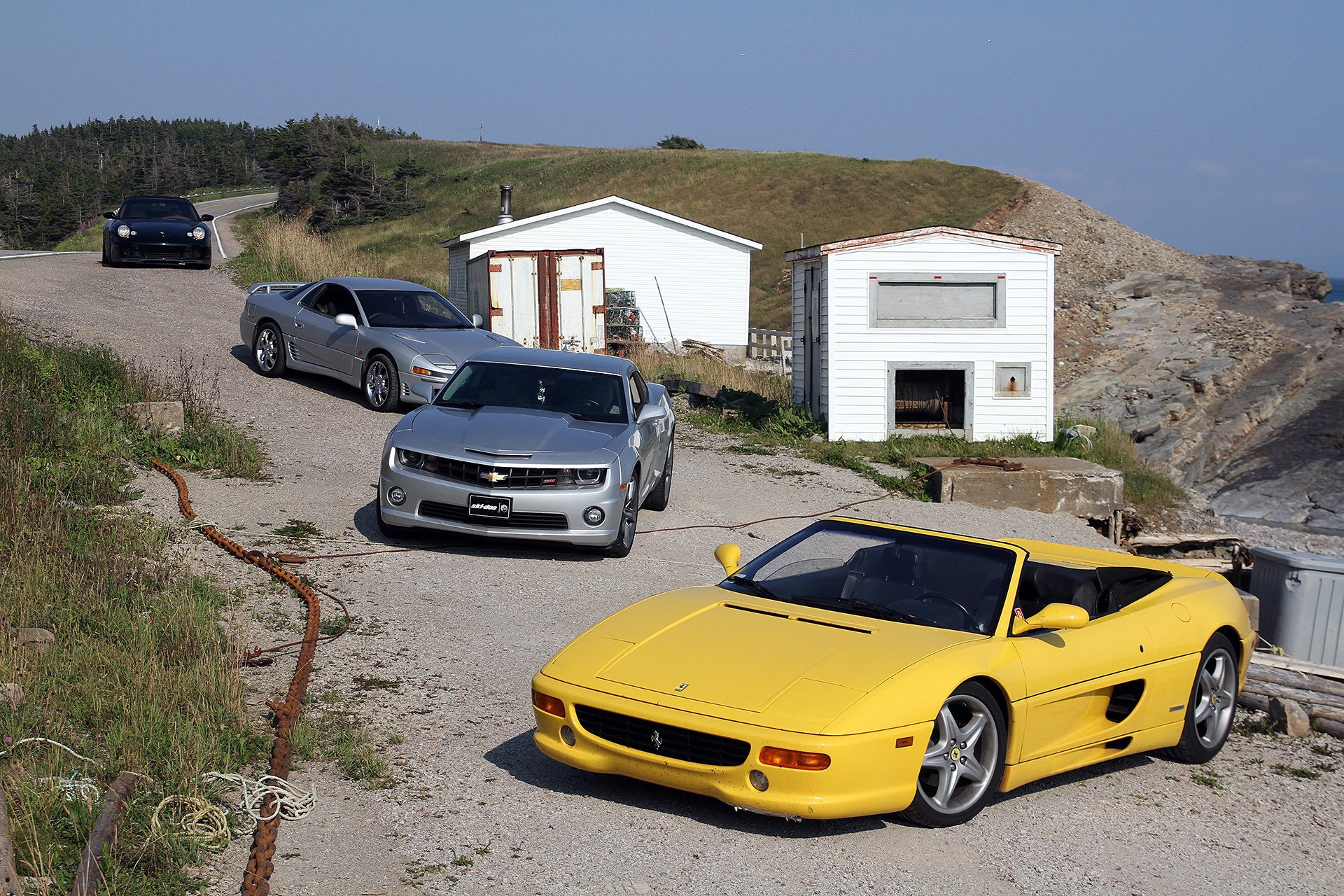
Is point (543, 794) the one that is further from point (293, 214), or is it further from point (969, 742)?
point (293, 214)

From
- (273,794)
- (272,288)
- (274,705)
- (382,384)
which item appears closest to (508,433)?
(274,705)

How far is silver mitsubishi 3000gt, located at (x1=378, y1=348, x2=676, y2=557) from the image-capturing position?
9.71m

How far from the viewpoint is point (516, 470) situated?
9.76m

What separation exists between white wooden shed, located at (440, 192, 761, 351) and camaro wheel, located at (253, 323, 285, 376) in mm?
16993

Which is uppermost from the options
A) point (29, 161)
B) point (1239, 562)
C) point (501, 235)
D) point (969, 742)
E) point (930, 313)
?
point (29, 161)

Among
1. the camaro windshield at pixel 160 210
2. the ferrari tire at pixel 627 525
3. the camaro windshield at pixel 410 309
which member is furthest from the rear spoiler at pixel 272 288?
the ferrari tire at pixel 627 525

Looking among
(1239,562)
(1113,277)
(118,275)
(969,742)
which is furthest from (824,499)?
(1113,277)

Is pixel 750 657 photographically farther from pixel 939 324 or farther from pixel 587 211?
pixel 587 211

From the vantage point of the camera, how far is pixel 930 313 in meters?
18.3

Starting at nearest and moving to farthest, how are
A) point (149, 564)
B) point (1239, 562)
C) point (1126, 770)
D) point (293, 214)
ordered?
point (1126, 770), point (149, 564), point (1239, 562), point (293, 214)

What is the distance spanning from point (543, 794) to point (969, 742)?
1864mm

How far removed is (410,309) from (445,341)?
1.00 metres

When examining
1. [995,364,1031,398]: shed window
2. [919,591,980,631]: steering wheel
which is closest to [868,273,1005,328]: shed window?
[995,364,1031,398]: shed window

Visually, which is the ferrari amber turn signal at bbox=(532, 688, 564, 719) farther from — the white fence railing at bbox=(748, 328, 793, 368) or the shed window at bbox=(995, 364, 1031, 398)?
the white fence railing at bbox=(748, 328, 793, 368)
